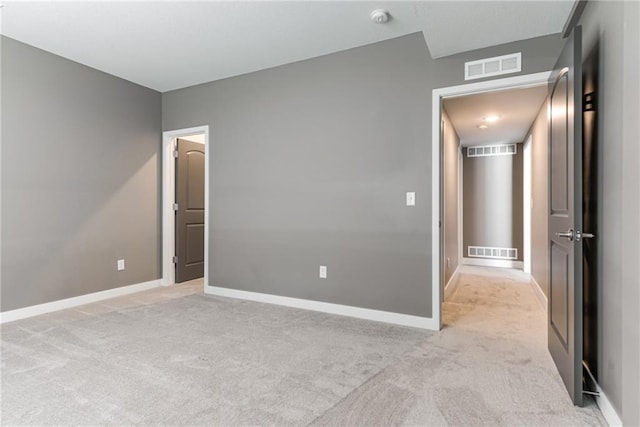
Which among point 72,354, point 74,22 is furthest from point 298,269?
point 74,22

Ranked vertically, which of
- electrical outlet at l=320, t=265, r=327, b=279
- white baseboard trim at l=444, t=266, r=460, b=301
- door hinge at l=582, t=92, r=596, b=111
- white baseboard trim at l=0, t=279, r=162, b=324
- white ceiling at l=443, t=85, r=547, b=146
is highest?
white ceiling at l=443, t=85, r=547, b=146

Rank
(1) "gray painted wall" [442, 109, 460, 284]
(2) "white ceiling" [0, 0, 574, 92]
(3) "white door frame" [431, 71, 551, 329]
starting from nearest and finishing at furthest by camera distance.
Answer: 1. (2) "white ceiling" [0, 0, 574, 92]
2. (3) "white door frame" [431, 71, 551, 329]
3. (1) "gray painted wall" [442, 109, 460, 284]

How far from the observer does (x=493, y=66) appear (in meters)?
2.78

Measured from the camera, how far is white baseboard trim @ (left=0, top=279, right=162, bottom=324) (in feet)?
10.3

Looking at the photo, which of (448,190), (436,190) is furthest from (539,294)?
(436,190)

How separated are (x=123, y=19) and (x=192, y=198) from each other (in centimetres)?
248

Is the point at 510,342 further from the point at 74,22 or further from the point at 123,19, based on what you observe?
the point at 74,22

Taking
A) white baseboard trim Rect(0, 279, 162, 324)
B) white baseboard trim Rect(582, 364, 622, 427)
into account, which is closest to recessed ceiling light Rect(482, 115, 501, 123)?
white baseboard trim Rect(582, 364, 622, 427)

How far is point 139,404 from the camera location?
1757mm

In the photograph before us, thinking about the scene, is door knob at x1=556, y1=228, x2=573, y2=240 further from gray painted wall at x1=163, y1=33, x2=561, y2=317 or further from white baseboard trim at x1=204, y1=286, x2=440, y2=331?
white baseboard trim at x1=204, y1=286, x2=440, y2=331

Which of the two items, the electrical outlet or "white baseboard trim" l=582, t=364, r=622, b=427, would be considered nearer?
"white baseboard trim" l=582, t=364, r=622, b=427

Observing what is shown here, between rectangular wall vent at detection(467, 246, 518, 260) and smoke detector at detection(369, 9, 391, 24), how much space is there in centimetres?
510

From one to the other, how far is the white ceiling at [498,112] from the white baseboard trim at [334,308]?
6.72 ft

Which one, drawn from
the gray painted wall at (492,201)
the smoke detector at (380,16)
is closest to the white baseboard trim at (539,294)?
the gray painted wall at (492,201)
